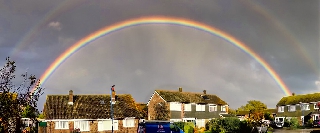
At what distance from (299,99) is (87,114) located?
188 ft

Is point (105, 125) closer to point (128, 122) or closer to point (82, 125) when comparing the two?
point (82, 125)

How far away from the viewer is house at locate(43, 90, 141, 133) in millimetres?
54438

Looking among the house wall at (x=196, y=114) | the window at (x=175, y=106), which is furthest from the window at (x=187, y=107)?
the window at (x=175, y=106)

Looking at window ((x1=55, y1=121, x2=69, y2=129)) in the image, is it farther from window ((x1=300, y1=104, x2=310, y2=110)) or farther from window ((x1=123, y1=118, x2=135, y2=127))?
window ((x1=300, y1=104, x2=310, y2=110))

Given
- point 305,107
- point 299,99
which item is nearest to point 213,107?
point 305,107

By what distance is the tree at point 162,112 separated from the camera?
67.5m

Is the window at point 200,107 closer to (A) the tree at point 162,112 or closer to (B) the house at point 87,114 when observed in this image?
(A) the tree at point 162,112

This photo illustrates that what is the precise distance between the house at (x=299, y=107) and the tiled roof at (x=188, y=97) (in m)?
20.1

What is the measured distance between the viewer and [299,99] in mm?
90125

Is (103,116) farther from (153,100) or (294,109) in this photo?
(294,109)

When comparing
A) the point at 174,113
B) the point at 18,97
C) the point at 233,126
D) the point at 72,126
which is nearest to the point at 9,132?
the point at 18,97

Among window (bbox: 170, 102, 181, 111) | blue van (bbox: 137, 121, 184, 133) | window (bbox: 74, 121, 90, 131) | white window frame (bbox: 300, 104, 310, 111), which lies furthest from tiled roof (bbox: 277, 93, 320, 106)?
blue van (bbox: 137, 121, 184, 133)

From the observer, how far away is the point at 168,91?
7138cm

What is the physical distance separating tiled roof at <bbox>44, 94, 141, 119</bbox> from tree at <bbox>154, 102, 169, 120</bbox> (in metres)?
7.96
